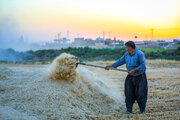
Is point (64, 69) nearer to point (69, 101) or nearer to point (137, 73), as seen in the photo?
point (69, 101)

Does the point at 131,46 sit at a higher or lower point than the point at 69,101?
higher

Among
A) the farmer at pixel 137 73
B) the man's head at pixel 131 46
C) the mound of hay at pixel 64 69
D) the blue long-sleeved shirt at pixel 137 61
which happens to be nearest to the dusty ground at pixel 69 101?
the mound of hay at pixel 64 69

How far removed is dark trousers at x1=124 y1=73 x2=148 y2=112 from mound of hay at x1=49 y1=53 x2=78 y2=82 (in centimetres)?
156

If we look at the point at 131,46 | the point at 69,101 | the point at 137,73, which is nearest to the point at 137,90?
the point at 137,73

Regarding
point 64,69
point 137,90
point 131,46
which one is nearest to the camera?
point 131,46

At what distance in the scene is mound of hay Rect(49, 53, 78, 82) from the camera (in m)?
5.77

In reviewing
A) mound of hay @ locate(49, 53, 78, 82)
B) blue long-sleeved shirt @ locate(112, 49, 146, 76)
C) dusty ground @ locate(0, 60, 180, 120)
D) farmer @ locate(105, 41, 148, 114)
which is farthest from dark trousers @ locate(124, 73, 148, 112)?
mound of hay @ locate(49, 53, 78, 82)

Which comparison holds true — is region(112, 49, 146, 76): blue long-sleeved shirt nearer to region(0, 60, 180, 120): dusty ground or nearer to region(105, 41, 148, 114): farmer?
region(105, 41, 148, 114): farmer

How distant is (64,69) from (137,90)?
1.96m

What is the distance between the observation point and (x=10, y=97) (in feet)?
16.0

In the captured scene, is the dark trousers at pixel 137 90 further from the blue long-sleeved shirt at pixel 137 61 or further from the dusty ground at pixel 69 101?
the dusty ground at pixel 69 101

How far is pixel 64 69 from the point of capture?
5746 mm

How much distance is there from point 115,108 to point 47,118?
6.88 feet

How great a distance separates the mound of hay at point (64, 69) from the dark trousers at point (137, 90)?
1.56 meters
